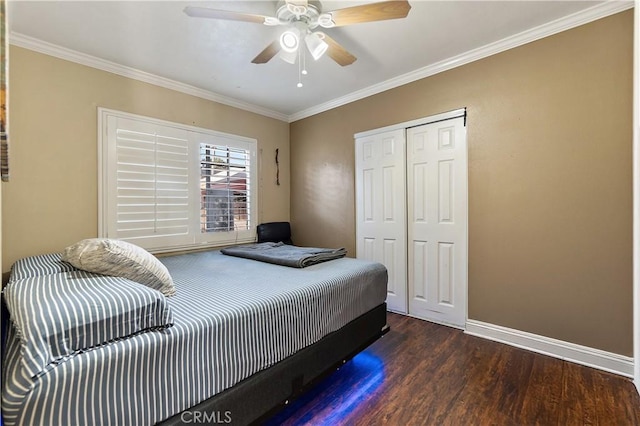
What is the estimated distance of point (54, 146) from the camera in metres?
2.43

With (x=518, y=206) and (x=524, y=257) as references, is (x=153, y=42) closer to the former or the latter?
(x=518, y=206)

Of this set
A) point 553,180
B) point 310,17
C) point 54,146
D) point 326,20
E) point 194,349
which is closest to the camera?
point 194,349

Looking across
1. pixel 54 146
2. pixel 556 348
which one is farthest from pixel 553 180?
pixel 54 146

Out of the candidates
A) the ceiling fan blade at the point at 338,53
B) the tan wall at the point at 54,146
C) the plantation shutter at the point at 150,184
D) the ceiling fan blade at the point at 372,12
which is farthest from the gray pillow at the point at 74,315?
the ceiling fan blade at the point at 338,53

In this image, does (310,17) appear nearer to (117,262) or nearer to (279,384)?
(117,262)

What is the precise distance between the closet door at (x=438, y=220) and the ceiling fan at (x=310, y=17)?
1300 millimetres

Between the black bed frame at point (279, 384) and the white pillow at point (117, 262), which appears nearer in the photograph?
the black bed frame at point (279, 384)

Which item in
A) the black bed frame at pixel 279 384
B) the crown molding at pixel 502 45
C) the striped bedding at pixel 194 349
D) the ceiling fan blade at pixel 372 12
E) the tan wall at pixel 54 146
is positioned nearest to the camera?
the striped bedding at pixel 194 349

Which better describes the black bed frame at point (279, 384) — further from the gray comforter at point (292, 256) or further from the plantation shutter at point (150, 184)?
the plantation shutter at point (150, 184)

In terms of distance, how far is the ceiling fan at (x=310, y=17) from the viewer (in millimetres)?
1652

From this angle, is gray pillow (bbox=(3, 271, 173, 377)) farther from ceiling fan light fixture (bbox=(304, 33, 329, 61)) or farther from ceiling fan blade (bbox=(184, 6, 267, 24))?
ceiling fan light fixture (bbox=(304, 33, 329, 61))

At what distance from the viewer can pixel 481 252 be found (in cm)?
260

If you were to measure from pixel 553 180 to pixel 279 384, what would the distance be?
244 centimetres

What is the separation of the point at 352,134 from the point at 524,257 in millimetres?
2211
